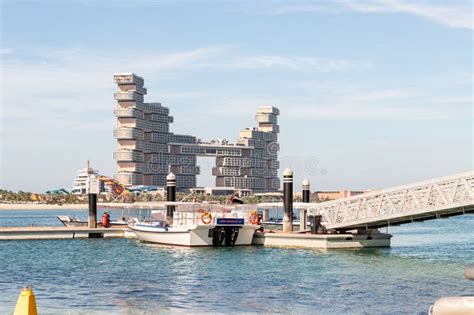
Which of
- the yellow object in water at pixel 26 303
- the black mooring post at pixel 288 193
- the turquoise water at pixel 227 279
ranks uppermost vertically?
the black mooring post at pixel 288 193

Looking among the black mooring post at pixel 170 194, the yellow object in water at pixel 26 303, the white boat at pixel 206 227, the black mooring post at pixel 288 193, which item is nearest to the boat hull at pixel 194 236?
the white boat at pixel 206 227

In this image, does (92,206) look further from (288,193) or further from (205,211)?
(288,193)

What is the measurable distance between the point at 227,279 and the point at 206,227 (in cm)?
1918

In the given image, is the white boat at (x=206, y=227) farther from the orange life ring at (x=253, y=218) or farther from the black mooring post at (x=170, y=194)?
the black mooring post at (x=170, y=194)

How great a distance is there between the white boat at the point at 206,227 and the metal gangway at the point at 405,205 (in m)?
5.43

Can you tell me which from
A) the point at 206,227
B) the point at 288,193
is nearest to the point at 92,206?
the point at 206,227

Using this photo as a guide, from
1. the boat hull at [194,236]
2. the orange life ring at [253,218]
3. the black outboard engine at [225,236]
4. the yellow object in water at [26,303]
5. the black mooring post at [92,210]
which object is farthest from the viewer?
the black mooring post at [92,210]

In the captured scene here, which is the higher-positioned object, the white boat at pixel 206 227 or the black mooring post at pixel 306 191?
the black mooring post at pixel 306 191

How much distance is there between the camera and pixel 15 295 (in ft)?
101

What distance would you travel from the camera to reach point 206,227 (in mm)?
56500

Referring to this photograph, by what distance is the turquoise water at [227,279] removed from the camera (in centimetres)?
2858

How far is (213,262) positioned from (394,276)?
11.6 metres

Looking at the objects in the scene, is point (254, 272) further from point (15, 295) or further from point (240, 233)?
point (240, 233)

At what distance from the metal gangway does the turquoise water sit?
7.85 ft
